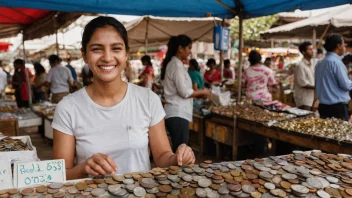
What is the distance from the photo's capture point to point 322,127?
3.66 meters

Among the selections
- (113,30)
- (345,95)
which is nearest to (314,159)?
(113,30)

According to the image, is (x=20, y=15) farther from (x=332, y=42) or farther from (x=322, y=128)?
(x=322, y=128)

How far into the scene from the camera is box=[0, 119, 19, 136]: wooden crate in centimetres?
433

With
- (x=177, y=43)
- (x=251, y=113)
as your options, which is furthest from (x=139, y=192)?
(x=251, y=113)

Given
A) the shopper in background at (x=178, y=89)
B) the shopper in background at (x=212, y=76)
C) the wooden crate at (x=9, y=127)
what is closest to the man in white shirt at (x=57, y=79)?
the wooden crate at (x=9, y=127)

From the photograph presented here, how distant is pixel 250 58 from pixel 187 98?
5.94 feet

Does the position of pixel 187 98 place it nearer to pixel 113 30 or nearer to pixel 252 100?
pixel 252 100

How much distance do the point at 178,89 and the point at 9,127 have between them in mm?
2393

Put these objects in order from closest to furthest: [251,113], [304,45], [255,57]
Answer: [251,113], [255,57], [304,45]

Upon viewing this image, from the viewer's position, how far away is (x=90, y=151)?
1661 millimetres

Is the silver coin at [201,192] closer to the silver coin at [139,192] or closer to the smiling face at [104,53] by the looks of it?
the silver coin at [139,192]

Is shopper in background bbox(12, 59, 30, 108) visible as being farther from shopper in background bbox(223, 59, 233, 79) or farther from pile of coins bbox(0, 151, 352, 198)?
pile of coins bbox(0, 151, 352, 198)

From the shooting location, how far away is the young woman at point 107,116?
1590 mm

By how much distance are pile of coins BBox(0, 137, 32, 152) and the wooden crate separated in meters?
2.38
